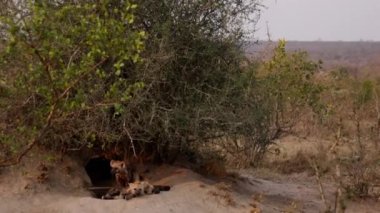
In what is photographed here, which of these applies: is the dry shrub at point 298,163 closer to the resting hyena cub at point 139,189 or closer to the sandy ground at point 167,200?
the sandy ground at point 167,200

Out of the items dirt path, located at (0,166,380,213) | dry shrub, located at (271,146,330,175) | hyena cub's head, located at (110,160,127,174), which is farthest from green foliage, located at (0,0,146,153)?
dry shrub, located at (271,146,330,175)

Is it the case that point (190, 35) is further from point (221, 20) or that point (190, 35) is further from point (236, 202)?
point (236, 202)

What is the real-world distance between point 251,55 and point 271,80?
6.03 feet

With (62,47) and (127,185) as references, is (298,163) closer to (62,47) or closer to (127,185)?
(127,185)

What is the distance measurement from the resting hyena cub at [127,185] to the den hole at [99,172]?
567mm

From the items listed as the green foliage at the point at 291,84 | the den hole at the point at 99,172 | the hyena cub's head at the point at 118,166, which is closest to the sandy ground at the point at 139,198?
the hyena cub's head at the point at 118,166

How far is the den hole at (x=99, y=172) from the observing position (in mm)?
8488

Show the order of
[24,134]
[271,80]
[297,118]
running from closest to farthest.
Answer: [24,134]
[271,80]
[297,118]

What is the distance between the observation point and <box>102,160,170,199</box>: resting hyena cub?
279 inches

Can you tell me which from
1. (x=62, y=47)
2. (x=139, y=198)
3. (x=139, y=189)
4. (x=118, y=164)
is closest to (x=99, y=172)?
(x=118, y=164)

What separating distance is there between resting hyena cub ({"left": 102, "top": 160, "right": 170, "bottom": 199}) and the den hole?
1.86ft

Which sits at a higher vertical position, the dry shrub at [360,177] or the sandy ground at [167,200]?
the sandy ground at [167,200]

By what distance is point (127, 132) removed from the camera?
287 inches

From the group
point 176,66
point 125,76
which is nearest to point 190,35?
point 176,66
